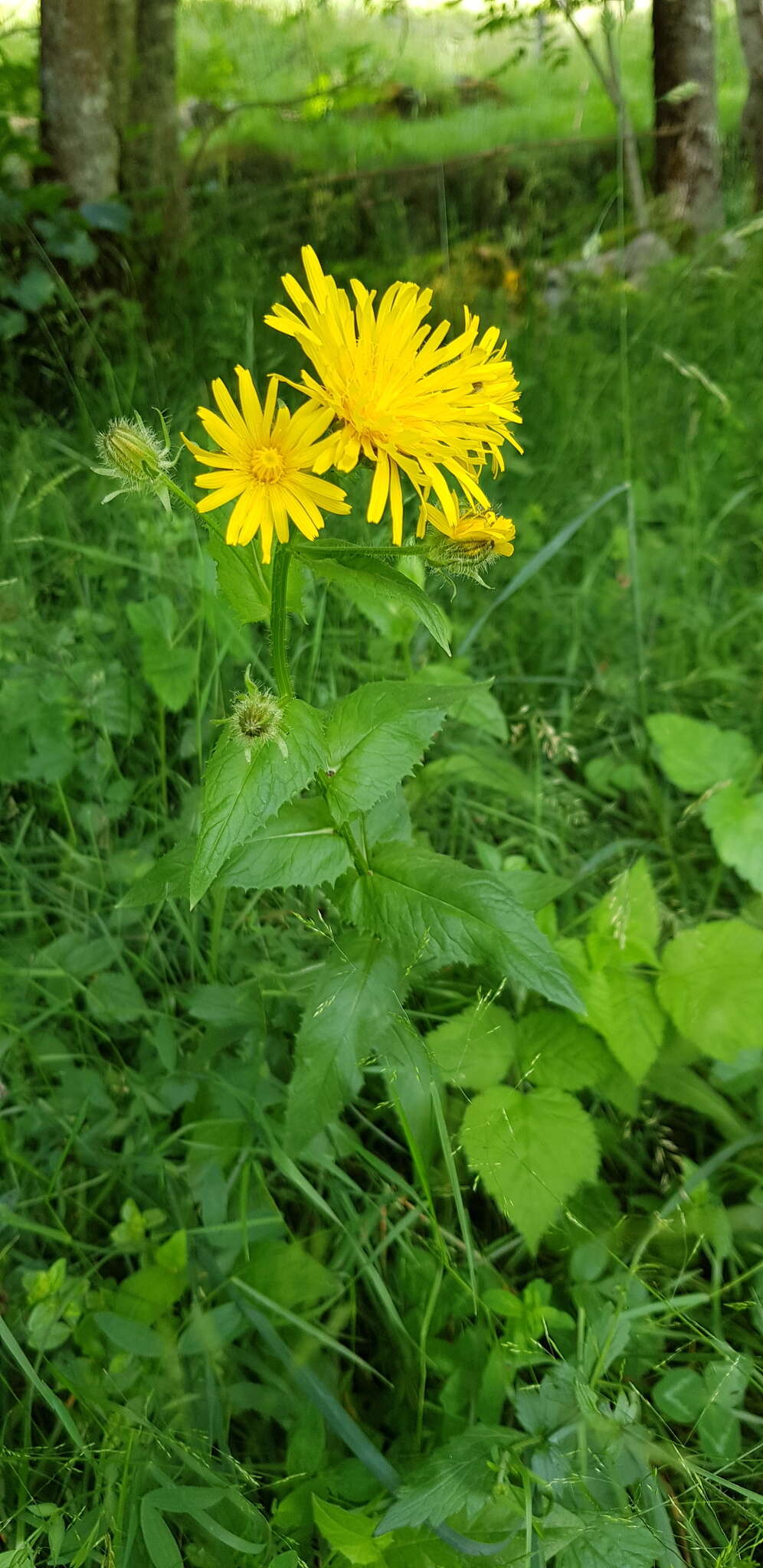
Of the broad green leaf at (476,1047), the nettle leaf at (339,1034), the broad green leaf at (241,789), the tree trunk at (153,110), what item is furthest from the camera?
the tree trunk at (153,110)

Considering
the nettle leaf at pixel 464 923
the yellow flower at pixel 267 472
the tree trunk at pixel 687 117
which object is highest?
the tree trunk at pixel 687 117

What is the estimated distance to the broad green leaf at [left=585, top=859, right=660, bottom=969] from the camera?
149 cm

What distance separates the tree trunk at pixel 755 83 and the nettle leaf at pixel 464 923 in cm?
467

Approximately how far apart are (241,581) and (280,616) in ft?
0.38

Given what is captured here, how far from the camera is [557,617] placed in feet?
7.50

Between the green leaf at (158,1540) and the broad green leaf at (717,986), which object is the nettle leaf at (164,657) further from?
the green leaf at (158,1540)

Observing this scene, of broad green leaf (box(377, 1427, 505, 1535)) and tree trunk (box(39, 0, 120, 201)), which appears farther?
tree trunk (box(39, 0, 120, 201))

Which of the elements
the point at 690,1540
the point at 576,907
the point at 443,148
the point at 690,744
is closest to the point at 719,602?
the point at 690,744

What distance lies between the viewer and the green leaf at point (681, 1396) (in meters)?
1.14

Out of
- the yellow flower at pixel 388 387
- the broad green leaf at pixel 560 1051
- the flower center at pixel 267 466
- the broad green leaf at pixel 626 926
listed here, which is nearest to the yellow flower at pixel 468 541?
the yellow flower at pixel 388 387

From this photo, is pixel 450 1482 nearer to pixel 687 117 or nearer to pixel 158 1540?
pixel 158 1540

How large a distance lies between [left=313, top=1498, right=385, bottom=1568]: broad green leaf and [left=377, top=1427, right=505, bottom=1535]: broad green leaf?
0.07ft

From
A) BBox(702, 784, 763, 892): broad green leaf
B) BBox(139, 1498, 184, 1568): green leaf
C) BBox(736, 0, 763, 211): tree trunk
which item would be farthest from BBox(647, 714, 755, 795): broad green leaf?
BBox(736, 0, 763, 211): tree trunk

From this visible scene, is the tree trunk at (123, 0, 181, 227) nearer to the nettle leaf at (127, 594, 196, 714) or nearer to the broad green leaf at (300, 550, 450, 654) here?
the nettle leaf at (127, 594, 196, 714)
